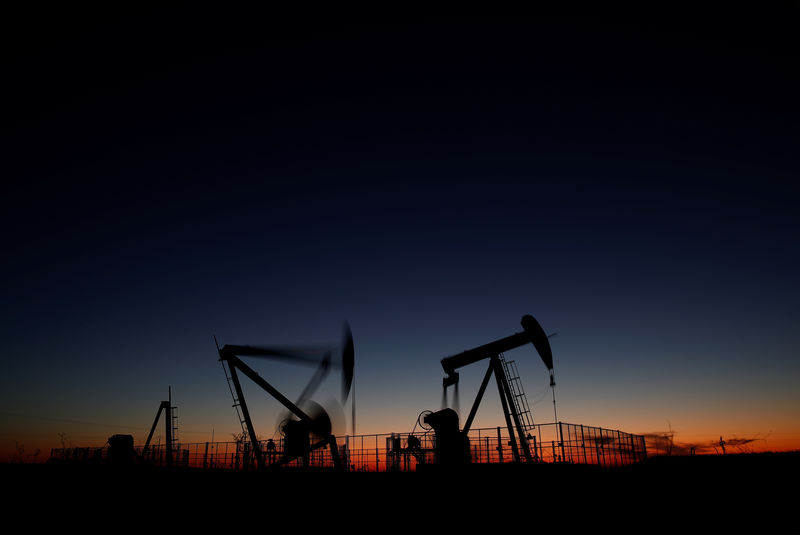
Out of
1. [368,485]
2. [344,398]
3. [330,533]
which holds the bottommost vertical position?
[330,533]

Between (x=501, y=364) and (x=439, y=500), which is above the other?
(x=501, y=364)

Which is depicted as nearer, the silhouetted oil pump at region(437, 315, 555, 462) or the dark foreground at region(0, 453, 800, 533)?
the dark foreground at region(0, 453, 800, 533)

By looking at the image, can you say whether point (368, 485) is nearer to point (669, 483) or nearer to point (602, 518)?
point (602, 518)

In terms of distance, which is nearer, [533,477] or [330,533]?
[330,533]

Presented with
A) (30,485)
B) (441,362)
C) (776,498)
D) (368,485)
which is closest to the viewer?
(368,485)

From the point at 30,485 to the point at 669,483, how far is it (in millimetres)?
18882

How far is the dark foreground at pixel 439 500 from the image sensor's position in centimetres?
1170

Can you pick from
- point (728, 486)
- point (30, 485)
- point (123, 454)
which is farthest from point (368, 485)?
point (123, 454)

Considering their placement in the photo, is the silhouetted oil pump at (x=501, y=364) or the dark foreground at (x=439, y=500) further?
the silhouetted oil pump at (x=501, y=364)

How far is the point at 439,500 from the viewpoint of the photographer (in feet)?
41.1

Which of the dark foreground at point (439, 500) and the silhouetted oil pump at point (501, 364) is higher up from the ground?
the silhouetted oil pump at point (501, 364)

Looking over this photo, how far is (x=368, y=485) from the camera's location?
13.3 m

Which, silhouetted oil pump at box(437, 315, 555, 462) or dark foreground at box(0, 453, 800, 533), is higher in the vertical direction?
silhouetted oil pump at box(437, 315, 555, 462)

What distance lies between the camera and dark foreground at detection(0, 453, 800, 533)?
11695 millimetres
